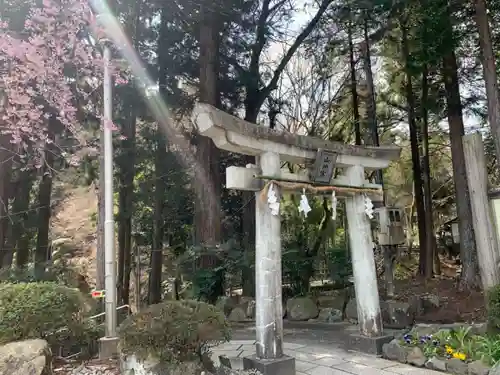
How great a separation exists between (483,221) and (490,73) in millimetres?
3357

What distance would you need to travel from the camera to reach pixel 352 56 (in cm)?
1305

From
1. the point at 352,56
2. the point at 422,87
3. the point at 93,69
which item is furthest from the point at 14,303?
the point at 352,56

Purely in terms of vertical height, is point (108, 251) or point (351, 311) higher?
point (108, 251)

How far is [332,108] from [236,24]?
4.58m

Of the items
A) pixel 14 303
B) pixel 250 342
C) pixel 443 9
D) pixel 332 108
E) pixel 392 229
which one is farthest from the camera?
pixel 332 108

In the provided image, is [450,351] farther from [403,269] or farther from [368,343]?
[403,269]

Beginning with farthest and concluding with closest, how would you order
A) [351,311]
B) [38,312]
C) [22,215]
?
1. [22,215]
2. [351,311]
3. [38,312]

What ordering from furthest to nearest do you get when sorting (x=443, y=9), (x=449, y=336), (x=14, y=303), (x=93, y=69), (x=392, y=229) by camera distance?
(x=392, y=229), (x=443, y=9), (x=93, y=69), (x=449, y=336), (x=14, y=303)

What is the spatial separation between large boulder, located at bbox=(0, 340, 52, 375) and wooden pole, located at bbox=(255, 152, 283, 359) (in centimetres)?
221

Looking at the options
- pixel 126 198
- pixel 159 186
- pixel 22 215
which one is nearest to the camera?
pixel 159 186

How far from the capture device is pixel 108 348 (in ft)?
16.0

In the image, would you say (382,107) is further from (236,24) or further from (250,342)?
(250,342)

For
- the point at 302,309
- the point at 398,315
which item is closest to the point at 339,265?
the point at 302,309

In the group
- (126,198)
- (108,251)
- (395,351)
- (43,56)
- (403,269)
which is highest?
(43,56)
